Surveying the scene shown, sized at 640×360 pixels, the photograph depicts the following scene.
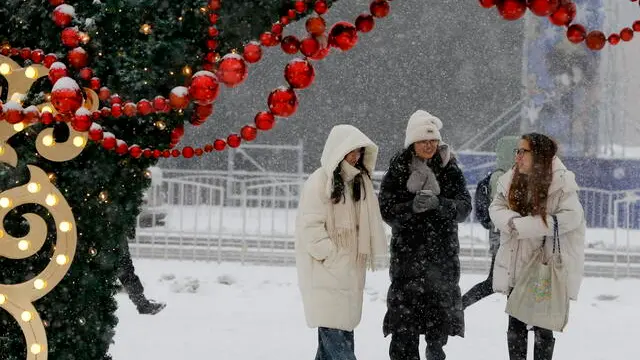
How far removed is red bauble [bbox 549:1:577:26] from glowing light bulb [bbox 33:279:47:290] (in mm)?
1389

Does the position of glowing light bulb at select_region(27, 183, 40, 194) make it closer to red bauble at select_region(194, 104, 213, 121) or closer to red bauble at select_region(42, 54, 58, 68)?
red bauble at select_region(42, 54, 58, 68)

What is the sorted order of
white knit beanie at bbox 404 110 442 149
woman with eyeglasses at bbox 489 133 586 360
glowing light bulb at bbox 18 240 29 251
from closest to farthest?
glowing light bulb at bbox 18 240 29 251 → woman with eyeglasses at bbox 489 133 586 360 → white knit beanie at bbox 404 110 442 149

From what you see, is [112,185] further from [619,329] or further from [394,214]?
[619,329]

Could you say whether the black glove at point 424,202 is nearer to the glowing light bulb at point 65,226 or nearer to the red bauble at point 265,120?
the glowing light bulb at point 65,226

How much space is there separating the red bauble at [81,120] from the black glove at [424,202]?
3053 mm

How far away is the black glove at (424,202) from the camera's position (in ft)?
15.2

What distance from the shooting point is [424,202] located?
15.2ft

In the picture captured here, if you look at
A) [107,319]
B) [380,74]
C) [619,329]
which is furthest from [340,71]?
[107,319]

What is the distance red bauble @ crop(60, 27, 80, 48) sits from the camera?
6.25 feet

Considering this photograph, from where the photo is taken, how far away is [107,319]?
226 centimetres

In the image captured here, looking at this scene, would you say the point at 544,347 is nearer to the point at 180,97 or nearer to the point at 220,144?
the point at 220,144

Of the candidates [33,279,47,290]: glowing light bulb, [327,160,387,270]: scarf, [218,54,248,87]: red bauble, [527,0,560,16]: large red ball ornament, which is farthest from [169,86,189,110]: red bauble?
[327,160,387,270]: scarf

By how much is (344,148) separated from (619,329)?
419 cm

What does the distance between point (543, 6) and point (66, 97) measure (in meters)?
1.02
